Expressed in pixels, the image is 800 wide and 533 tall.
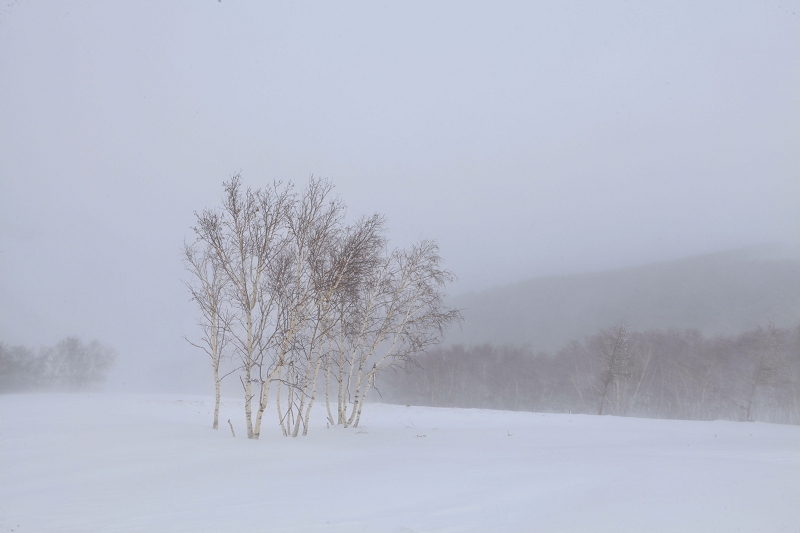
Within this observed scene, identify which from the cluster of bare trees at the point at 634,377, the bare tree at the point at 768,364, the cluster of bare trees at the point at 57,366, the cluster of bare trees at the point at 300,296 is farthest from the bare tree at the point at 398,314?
the cluster of bare trees at the point at 57,366

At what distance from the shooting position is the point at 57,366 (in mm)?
52344

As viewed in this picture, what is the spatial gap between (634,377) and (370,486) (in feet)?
161

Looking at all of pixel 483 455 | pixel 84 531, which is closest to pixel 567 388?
pixel 483 455

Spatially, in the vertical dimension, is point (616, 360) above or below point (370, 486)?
above

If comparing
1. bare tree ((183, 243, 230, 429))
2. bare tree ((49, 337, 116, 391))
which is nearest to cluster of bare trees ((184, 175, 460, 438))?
bare tree ((183, 243, 230, 429))

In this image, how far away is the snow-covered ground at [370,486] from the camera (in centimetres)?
679

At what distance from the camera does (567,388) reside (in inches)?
2297

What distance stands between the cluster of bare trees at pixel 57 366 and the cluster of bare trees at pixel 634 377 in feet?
117

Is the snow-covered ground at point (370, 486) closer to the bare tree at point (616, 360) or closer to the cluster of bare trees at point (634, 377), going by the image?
the bare tree at point (616, 360)

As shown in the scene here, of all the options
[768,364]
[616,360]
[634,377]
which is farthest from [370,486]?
[634,377]

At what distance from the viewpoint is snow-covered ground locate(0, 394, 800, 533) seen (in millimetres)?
6793

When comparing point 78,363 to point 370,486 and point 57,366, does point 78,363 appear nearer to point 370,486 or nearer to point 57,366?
point 57,366

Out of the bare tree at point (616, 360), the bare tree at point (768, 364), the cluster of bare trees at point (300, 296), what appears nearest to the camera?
the cluster of bare trees at point (300, 296)

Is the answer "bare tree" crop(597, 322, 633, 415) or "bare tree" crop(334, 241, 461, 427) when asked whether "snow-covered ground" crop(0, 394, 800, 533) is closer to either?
"bare tree" crop(334, 241, 461, 427)
